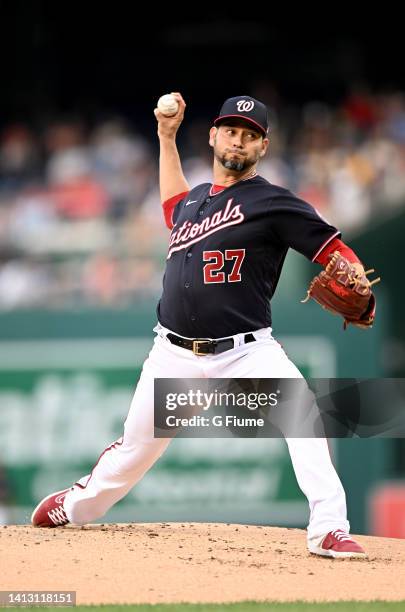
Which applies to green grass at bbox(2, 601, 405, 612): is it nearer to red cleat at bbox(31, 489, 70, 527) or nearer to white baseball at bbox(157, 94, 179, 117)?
red cleat at bbox(31, 489, 70, 527)

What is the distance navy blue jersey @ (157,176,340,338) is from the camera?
4785 millimetres

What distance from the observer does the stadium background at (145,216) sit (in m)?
8.38

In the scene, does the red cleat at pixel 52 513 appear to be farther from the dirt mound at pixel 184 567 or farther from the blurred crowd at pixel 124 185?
the blurred crowd at pixel 124 185

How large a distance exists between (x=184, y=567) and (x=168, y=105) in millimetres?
1961

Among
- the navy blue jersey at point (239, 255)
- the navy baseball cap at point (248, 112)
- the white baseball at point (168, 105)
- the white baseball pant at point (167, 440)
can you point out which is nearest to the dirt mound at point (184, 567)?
the white baseball pant at point (167, 440)

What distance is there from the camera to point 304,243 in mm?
4777

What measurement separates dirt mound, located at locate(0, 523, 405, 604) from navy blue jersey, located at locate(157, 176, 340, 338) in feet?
2.97

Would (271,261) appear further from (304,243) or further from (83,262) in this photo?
(83,262)

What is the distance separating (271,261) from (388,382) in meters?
4.44

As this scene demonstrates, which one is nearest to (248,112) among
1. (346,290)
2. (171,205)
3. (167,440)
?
(171,205)

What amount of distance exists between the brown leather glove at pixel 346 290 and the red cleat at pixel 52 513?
1449mm

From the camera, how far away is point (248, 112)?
4891 millimetres

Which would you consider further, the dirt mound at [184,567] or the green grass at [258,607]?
the dirt mound at [184,567]

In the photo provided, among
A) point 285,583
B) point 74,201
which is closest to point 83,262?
point 74,201
